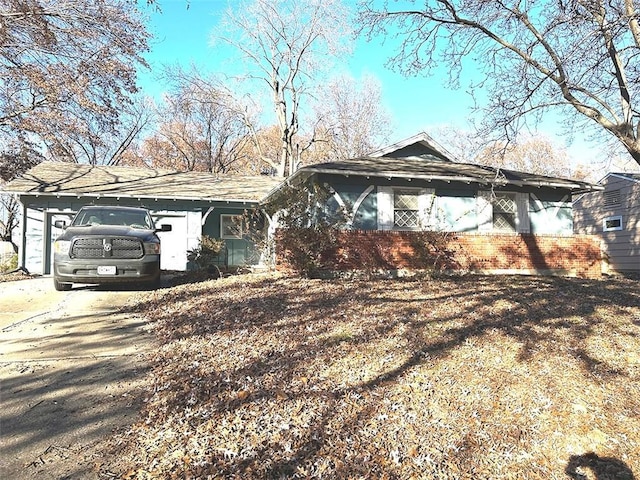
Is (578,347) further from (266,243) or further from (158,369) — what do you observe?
(266,243)

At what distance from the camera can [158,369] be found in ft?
13.0

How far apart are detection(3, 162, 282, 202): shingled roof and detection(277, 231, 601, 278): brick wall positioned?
20.0 feet

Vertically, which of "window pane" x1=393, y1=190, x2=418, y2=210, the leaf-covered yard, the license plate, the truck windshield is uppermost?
"window pane" x1=393, y1=190, x2=418, y2=210

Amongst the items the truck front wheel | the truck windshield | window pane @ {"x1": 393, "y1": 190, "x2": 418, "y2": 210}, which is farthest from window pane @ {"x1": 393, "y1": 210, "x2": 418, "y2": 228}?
the truck front wheel

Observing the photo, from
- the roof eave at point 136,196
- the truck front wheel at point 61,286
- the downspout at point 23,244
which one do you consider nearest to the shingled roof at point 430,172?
the roof eave at point 136,196

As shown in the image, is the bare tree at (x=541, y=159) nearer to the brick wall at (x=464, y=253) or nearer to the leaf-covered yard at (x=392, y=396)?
the brick wall at (x=464, y=253)

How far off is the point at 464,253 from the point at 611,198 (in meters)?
11.4

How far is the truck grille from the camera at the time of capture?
7.64 metres

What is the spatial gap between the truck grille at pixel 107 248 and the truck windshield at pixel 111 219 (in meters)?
0.97

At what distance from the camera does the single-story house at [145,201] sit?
13.8 metres

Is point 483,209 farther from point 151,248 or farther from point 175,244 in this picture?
point 175,244

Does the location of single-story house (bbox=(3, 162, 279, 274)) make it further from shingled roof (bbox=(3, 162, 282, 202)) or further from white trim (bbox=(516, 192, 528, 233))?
white trim (bbox=(516, 192, 528, 233))

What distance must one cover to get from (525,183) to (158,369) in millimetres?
11031

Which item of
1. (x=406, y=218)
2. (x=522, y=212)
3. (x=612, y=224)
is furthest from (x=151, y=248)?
(x=612, y=224)
